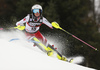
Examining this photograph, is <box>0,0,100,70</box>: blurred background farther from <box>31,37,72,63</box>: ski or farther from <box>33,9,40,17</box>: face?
<box>33,9,40,17</box>: face

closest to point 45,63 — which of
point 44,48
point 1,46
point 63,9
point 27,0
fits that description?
point 1,46

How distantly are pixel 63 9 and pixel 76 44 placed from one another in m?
3.22

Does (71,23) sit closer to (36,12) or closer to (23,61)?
(36,12)

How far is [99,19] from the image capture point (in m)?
21.3

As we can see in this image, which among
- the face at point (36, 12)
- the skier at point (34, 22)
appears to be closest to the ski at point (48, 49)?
the skier at point (34, 22)

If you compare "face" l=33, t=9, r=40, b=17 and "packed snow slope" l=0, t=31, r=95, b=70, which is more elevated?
"face" l=33, t=9, r=40, b=17

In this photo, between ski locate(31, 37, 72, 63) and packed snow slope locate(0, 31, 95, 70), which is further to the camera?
ski locate(31, 37, 72, 63)

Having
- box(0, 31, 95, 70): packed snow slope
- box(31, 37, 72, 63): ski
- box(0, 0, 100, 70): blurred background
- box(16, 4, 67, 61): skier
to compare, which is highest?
box(0, 0, 100, 70): blurred background

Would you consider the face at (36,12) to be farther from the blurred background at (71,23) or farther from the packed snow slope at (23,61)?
the blurred background at (71,23)

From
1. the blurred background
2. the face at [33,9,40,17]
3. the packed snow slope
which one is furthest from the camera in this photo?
the blurred background

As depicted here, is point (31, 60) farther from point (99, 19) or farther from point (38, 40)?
point (99, 19)

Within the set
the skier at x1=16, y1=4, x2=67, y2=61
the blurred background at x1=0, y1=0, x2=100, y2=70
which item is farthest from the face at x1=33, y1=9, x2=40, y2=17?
the blurred background at x1=0, y1=0, x2=100, y2=70

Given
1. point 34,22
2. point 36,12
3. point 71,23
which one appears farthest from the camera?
point 71,23

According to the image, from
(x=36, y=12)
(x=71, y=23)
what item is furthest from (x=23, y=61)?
(x=71, y=23)
